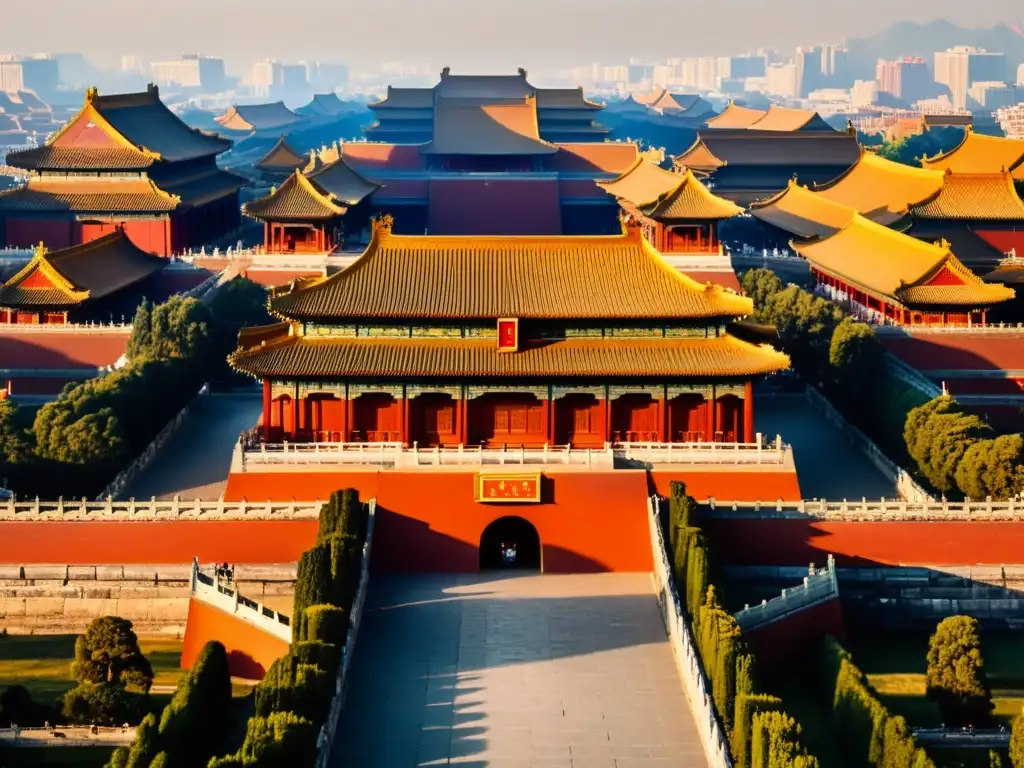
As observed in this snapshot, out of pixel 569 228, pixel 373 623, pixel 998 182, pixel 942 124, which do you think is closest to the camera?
pixel 373 623

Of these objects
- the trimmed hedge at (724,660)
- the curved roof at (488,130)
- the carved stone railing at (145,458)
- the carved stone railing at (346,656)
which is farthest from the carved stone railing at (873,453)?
the curved roof at (488,130)

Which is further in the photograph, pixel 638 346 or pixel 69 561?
pixel 638 346

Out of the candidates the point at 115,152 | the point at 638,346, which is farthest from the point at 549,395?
the point at 115,152

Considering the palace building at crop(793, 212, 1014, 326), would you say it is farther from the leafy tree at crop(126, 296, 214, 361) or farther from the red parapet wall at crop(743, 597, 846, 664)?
the leafy tree at crop(126, 296, 214, 361)

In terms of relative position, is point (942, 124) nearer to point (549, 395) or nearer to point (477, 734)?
point (549, 395)

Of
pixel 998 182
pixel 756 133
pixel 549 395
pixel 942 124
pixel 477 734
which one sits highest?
pixel 942 124

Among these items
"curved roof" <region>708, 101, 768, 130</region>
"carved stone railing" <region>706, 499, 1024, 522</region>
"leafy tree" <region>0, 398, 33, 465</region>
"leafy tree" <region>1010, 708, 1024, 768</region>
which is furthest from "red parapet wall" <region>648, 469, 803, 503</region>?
"curved roof" <region>708, 101, 768, 130</region>

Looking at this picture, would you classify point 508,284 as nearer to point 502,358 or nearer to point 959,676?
point 502,358
